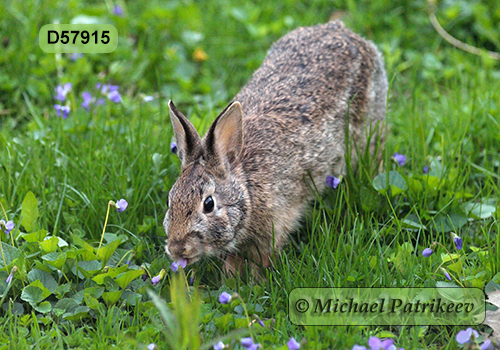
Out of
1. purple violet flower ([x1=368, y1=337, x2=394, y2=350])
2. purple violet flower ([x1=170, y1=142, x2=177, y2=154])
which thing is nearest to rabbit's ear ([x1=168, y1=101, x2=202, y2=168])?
purple violet flower ([x1=170, y1=142, x2=177, y2=154])

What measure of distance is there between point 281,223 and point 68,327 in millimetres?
1787

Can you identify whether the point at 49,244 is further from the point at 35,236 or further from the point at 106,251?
the point at 106,251

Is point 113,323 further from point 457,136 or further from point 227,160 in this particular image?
point 457,136

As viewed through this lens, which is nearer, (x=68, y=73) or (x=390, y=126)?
(x=390, y=126)

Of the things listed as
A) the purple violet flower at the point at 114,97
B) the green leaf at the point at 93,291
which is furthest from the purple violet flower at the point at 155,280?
the purple violet flower at the point at 114,97

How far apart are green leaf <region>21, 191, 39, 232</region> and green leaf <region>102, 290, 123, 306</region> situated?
95 centimetres

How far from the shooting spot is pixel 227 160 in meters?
4.78

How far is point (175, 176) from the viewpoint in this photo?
539 cm

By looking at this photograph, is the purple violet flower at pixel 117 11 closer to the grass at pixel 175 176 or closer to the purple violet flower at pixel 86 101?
the grass at pixel 175 176

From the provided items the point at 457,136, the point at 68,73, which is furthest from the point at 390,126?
the point at 68,73

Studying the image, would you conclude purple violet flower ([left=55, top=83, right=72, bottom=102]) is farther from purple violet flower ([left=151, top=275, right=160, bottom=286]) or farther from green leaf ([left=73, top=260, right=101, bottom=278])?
purple violet flower ([left=151, top=275, right=160, bottom=286])

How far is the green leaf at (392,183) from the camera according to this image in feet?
16.8

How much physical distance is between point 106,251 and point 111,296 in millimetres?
402

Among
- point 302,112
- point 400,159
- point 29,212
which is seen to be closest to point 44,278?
point 29,212
